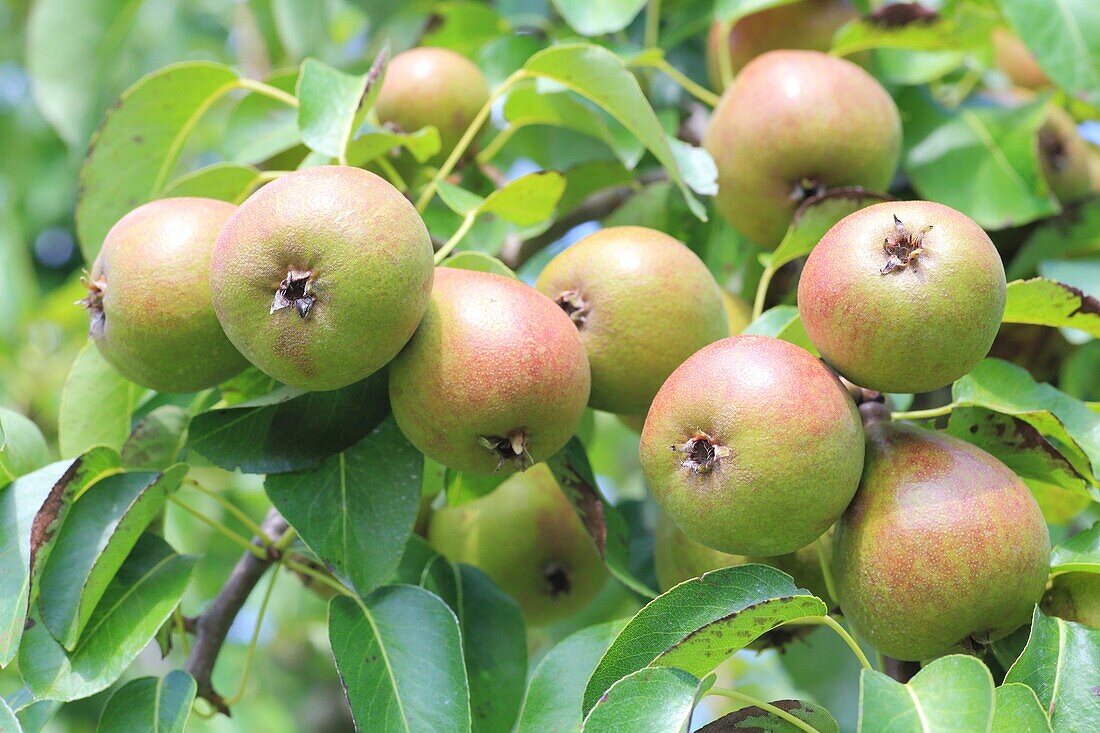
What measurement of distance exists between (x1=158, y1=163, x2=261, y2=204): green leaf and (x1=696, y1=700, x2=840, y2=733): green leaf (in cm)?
112

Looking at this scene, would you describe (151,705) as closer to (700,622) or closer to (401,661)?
(401,661)

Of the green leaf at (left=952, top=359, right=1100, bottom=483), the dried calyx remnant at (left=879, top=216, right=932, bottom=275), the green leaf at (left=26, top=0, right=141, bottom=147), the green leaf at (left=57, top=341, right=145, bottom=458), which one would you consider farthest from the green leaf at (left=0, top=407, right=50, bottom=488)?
the green leaf at (left=26, top=0, right=141, bottom=147)

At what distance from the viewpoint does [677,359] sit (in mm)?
1459

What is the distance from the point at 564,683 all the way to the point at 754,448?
0.42 metres

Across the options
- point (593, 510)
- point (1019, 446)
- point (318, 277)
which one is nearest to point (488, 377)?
point (318, 277)

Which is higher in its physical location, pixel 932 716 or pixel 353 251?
pixel 353 251

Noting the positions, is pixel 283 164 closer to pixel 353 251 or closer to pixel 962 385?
pixel 353 251

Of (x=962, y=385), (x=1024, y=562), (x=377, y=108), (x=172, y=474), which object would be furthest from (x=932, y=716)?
(x=377, y=108)

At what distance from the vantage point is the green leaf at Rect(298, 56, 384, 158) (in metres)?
1.54

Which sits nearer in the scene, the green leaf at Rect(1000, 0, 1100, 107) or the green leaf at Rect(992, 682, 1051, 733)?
the green leaf at Rect(992, 682, 1051, 733)

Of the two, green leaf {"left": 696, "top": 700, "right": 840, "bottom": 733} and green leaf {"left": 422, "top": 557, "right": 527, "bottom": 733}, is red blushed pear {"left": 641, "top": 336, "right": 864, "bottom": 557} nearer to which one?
green leaf {"left": 696, "top": 700, "right": 840, "bottom": 733}

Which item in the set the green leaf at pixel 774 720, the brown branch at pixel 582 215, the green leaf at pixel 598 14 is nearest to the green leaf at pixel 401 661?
the green leaf at pixel 774 720

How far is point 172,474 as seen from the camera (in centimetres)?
142

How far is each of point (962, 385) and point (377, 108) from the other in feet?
3.79
